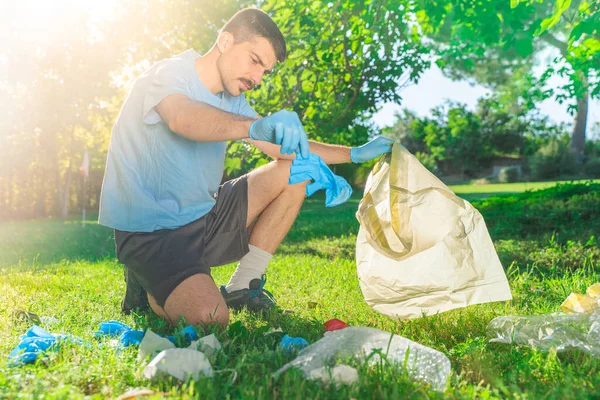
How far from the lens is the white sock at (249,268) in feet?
10.6

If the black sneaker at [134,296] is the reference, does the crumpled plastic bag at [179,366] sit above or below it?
above

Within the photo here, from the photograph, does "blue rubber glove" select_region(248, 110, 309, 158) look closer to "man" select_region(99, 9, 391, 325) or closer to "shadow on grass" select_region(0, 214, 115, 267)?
"man" select_region(99, 9, 391, 325)

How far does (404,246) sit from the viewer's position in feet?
9.20

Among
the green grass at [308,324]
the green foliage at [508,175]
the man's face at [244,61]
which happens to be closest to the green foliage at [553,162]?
the green foliage at [508,175]

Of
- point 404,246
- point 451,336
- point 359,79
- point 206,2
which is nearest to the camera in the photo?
point 451,336

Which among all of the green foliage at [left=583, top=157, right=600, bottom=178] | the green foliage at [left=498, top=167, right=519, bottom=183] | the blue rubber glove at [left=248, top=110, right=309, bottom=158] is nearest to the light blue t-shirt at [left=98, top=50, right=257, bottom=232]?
the blue rubber glove at [left=248, top=110, right=309, bottom=158]

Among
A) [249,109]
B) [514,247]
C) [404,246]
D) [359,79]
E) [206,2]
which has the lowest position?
[514,247]

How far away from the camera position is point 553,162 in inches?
839

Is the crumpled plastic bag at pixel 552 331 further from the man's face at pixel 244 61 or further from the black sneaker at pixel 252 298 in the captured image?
the man's face at pixel 244 61

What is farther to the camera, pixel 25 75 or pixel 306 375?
pixel 25 75

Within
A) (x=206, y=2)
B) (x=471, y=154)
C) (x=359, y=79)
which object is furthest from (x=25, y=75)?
(x=471, y=154)

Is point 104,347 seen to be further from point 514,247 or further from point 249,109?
point 514,247

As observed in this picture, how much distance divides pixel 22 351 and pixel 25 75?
13445mm

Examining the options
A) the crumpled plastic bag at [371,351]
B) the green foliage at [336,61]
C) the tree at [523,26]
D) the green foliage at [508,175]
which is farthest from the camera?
the green foliage at [508,175]
